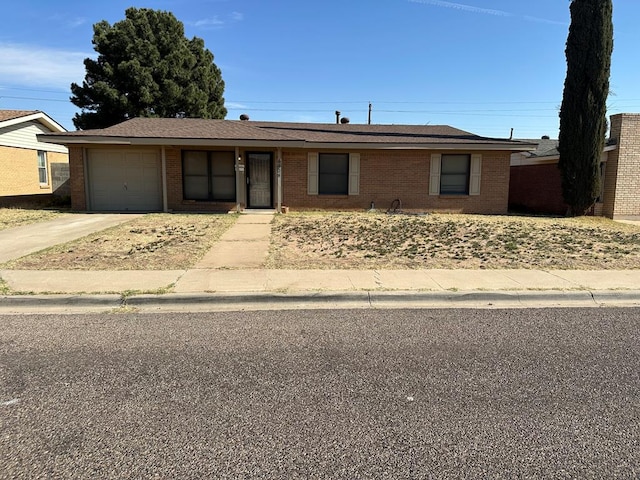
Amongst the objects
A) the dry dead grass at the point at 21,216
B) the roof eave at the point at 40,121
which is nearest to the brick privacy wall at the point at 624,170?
the dry dead grass at the point at 21,216

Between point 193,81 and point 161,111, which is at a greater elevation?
point 193,81

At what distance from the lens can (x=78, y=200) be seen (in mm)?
16031

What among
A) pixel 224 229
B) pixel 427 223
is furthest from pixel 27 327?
pixel 427 223

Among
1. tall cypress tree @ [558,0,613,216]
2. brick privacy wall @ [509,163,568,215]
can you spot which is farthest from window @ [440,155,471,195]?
brick privacy wall @ [509,163,568,215]

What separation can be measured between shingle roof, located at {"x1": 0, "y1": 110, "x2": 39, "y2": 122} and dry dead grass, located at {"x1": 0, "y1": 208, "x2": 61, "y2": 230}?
6839 mm

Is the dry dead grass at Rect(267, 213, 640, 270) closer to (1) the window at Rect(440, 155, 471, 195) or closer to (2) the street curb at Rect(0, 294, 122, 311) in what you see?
(1) the window at Rect(440, 155, 471, 195)

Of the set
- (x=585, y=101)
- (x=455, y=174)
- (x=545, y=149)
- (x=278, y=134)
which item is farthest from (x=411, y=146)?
(x=545, y=149)

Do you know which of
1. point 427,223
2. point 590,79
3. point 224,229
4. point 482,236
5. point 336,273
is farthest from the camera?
point 590,79

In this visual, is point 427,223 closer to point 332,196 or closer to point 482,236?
point 482,236

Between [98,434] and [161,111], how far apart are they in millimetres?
29012

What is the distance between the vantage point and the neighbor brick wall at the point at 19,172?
19891mm

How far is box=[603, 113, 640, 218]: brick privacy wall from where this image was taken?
16078 mm

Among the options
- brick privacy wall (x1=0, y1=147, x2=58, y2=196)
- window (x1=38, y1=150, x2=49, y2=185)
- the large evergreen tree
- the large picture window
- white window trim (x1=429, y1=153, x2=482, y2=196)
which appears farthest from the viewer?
the large evergreen tree

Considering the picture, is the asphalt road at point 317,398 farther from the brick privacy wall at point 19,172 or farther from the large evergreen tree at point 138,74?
the large evergreen tree at point 138,74
